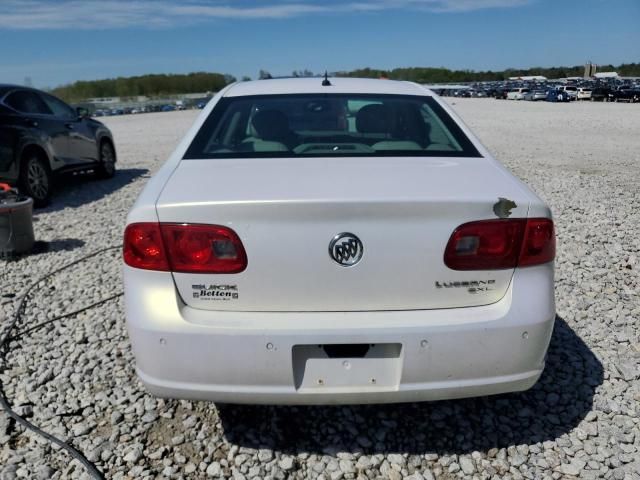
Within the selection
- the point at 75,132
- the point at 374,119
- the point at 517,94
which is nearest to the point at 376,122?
the point at 374,119

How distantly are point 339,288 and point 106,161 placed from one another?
9197 mm

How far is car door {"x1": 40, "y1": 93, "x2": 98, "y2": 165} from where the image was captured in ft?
28.5

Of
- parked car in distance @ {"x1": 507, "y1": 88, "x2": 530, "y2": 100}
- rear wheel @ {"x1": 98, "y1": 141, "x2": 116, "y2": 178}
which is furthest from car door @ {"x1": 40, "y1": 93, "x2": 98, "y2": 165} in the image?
parked car in distance @ {"x1": 507, "y1": 88, "x2": 530, "y2": 100}

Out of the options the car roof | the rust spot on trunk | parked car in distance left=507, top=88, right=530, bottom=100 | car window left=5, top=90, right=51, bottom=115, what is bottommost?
parked car in distance left=507, top=88, right=530, bottom=100

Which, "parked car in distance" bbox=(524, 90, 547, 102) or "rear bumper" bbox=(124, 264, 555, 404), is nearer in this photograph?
"rear bumper" bbox=(124, 264, 555, 404)

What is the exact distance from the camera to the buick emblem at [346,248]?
205 centimetres

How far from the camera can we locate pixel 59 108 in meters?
8.91

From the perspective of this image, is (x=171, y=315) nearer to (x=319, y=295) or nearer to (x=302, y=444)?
(x=319, y=295)

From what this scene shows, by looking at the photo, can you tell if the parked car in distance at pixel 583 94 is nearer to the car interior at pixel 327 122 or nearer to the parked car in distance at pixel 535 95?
the parked car in distance at pixel 535 95

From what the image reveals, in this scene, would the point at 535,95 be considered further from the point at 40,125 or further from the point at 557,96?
the point at 40,125

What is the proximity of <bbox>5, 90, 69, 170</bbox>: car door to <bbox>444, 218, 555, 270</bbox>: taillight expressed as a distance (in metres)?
6.91

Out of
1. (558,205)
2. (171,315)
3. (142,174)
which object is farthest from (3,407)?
(142,174)

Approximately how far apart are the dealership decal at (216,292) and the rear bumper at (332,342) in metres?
0.06

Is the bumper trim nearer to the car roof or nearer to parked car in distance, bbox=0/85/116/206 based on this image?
the car roof
